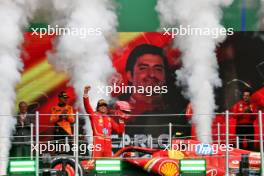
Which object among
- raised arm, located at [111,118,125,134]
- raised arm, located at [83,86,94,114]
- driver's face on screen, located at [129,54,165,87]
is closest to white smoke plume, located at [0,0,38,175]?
raised arm, located at [83,86,94,114]

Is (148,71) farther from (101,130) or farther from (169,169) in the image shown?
(169,169)

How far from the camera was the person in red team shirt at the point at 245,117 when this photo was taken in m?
6.81

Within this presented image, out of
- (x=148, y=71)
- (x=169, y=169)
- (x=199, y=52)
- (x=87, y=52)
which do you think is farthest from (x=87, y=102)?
(x=199, y=52)

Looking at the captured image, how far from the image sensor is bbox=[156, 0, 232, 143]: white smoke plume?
674 centimetres

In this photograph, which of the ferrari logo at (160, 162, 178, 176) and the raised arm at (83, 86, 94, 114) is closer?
the ferrari logo at (160, 162, 178, 176)

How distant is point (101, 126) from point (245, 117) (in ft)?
4.85

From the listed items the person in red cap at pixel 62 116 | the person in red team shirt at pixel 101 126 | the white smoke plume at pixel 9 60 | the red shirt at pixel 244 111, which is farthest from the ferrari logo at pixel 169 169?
the white smoke plume at pixel 9 60

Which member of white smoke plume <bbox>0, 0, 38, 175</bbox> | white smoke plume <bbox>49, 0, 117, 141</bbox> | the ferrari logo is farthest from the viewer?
white smoke plume <bbox>49, 0, 117, 141</bbox>

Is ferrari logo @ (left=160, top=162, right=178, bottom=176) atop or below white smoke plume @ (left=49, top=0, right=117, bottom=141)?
below

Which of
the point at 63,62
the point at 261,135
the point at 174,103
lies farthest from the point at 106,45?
the point at 261,135

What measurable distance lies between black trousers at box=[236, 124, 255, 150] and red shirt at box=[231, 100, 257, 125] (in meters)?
0.05

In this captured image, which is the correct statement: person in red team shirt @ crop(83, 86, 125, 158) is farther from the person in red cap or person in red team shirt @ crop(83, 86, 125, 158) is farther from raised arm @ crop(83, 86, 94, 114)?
the person in red cap

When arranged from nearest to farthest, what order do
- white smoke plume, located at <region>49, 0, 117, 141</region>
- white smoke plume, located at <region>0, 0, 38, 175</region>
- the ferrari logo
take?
the ferrari logo, white smoke plume, located at <region>0, 0, 38, 175</region>, white smoke plume, located at <region>49, 0, 117, 141</region>

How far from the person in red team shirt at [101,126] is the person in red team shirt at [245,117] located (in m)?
Result: 1.26
